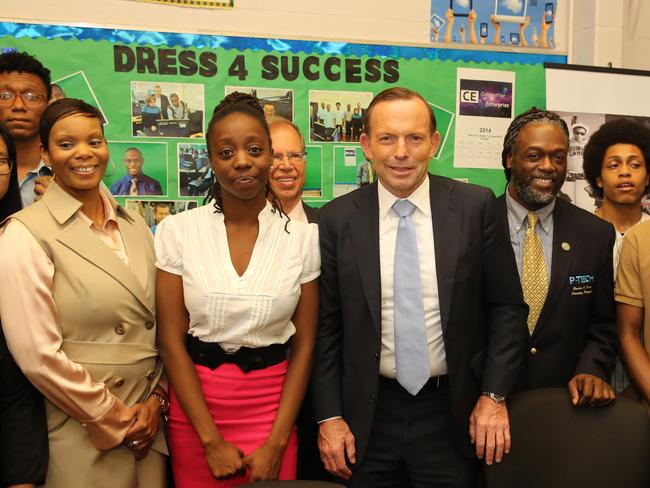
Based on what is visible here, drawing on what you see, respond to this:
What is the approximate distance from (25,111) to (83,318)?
1.04 m

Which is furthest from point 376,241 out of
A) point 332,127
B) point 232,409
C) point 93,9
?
point 93,9

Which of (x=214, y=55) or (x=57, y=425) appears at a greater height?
(x=214, y=55)

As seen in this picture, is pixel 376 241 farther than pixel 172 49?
No

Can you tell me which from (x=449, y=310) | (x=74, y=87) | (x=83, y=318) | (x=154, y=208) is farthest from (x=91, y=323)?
(x=74, y=87)

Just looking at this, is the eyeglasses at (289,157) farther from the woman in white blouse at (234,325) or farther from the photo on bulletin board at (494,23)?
the photo on bulletin board at (494,23)

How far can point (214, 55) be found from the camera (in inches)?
120

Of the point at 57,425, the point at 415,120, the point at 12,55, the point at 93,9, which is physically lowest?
the point at 57,425

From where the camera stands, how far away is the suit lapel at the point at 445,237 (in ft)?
5.85

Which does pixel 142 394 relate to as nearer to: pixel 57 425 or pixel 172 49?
pixel 57 425

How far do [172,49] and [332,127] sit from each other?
89 cm

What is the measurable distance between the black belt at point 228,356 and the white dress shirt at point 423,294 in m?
0.36

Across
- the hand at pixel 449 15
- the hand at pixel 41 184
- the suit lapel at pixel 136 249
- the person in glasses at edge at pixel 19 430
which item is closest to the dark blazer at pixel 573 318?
the suit lapel at pixel 136 249

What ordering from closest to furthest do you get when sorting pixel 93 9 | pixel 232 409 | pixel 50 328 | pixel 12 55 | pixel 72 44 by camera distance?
pixel 50 328, pixel 232 409, pixel 12 55, pixel 72 44, pixel 93 9

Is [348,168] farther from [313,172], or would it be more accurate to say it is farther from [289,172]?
[289,172]
